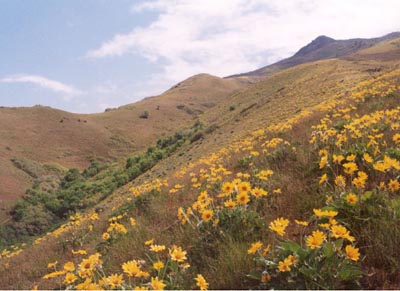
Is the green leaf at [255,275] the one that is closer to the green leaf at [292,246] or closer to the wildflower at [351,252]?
the green leaf at [292,246]

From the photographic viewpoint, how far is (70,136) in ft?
220

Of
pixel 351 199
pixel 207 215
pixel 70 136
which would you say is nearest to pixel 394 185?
pixel 351 199

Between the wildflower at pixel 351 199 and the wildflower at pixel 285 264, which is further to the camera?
the wildflower at pixel 351 199

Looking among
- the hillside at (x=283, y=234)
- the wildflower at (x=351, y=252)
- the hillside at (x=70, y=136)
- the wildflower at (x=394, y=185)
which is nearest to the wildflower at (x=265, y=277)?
the hillside at (x=283, y=234)

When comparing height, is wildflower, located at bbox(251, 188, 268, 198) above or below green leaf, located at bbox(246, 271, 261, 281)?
above

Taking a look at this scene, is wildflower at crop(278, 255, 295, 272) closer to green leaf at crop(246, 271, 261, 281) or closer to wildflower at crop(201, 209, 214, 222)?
green leaf at crop(246, 271, 261, 281)

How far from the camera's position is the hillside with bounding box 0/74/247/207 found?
1922 inches

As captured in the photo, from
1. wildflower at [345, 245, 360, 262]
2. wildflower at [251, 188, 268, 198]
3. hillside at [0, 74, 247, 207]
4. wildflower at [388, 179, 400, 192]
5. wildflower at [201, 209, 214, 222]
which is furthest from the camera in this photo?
hillside at [0, 74, 247, 207]

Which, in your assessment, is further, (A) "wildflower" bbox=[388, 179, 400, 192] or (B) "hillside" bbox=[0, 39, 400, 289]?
(A) "wildflower" bbox=[388, 179, 400, 192]

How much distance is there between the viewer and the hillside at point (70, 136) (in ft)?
160

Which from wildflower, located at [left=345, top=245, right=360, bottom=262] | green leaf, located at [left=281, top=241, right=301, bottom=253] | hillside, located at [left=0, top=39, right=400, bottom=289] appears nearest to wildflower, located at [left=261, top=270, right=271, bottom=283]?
hillside, located at [left=0, top=39, right=400, bottom=289]

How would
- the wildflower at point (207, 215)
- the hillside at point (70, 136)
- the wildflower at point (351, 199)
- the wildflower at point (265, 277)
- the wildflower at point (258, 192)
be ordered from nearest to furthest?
the wildflower at point (265, 277)
the wildflower at point (351, 199)
the wildflower at point (207, 215)
the wildflower at point (258, 192)
the hillside at point (70, 136)

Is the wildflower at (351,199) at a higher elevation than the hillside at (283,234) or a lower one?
higher

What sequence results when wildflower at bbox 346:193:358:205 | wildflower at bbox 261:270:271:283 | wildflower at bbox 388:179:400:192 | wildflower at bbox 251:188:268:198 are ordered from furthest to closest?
wildflower at bbox 251:188:268:198, wildflower at bbox 388:179:400:192, wildflower at bbox 346:193:358:205, wildflower at bbox 261:270:271:283
